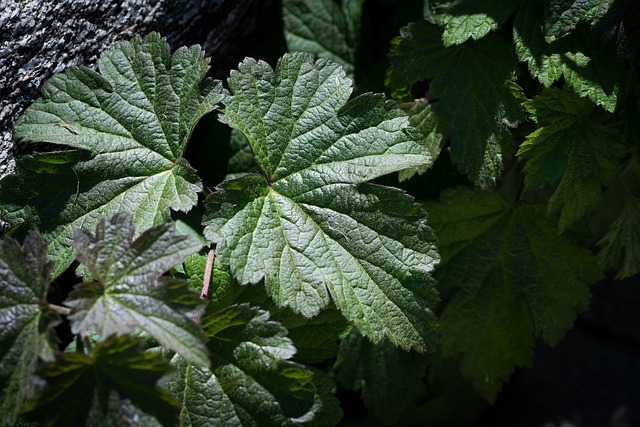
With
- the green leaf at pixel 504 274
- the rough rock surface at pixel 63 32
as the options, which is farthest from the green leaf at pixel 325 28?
the green leaf at pixel 504 274

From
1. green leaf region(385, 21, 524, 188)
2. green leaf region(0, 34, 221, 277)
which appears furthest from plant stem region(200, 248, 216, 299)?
green leaf region(385, 21, 524, 188)

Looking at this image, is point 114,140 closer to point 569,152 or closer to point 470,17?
point 470,17

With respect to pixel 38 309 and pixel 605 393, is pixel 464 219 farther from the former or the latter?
pixel 605 393

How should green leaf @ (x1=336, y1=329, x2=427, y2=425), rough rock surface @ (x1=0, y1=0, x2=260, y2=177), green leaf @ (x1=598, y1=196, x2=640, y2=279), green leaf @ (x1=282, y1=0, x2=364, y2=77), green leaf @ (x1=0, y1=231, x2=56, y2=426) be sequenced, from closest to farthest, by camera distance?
green leaf @ (x1=0, y1=231, x2=56, y2=426) < rough rock surface @ (x1=0, y1=0, x2=260, y2=177) < green leaf @ (x1=598, y1=196, x2=640, y2=279) < green leaf @ (x1=336, y1=329, x2=427, y2=425) < green leaf @ (x1=282, y1=0, x2=364, y2=77)

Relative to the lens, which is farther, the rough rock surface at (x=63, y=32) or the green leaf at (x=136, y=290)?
the rough rock surface at (x=63, y=32)

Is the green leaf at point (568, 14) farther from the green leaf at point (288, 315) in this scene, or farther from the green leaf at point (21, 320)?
the green leaf at point (21, 320)

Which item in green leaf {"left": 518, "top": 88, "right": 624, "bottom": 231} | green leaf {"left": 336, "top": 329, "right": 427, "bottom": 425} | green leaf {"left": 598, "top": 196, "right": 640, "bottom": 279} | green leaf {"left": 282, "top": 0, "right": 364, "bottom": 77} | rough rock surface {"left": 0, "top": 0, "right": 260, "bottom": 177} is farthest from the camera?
green leaf {"left": 282, "top": 0, "right": 364, "bottom": 77}

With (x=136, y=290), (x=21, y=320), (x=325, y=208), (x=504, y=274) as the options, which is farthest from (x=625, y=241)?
(x=21, y=320)

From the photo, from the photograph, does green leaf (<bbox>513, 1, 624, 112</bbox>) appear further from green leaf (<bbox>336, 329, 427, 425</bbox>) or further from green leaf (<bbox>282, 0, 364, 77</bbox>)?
green leaf (<bbox>336, 329, 427, 425</bbox>)
